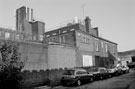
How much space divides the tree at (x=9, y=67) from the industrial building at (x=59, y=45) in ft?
6.95

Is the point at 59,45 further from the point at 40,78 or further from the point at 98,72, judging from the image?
the point at 40,78

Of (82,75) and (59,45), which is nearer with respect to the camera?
(82,75)

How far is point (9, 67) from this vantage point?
38.6ft

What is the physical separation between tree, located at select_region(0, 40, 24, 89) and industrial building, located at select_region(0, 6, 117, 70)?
212cm

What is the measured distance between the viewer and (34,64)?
17.0 meters

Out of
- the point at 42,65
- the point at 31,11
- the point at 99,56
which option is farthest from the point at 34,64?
the point at 31,11

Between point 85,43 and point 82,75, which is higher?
point 85,43

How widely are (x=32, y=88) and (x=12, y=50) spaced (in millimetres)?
4350

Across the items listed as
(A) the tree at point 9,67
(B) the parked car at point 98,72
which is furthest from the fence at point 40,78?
(B) the parked car at point 98,72

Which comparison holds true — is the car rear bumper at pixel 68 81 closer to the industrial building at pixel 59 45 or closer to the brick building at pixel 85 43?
the industrial building at pixel 59 45

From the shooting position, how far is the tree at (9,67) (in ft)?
38.3

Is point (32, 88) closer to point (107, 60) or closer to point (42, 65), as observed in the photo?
point (42, 65)

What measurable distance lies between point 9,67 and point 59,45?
1068 centimetres

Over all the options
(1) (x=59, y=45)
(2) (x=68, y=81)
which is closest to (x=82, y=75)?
(2) (x=68, y=81)
